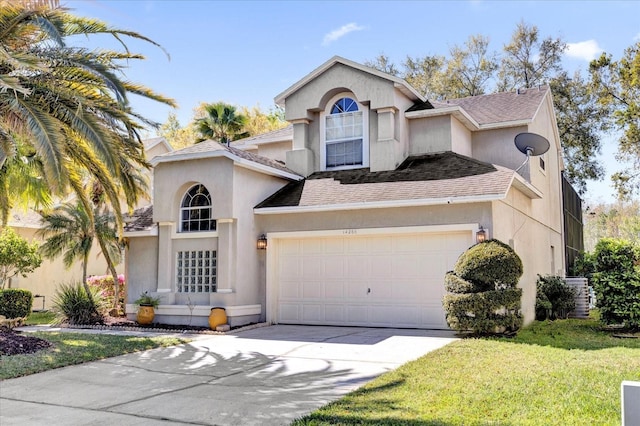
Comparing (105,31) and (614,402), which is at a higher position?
(105,31)

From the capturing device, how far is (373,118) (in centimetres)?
1738

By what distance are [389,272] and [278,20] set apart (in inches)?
391

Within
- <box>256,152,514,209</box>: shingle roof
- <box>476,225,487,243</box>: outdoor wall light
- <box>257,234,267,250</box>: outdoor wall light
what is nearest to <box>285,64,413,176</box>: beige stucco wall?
<box>256,152,514,209</box>: shingle roof

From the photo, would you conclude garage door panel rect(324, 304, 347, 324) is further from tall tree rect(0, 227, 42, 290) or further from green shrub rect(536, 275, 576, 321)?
tall tree rect(0, 227, 42, 290)

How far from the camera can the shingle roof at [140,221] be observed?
16.8 m

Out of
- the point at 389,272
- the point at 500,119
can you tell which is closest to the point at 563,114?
the point at 500,119

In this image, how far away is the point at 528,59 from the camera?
35.0 metres

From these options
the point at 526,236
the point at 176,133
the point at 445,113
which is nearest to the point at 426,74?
the point at 445,113

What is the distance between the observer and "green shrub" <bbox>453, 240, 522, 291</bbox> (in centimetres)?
1222

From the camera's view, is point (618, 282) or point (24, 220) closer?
point (618, 282)

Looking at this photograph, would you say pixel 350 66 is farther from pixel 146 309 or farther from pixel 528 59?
pixel 528 59

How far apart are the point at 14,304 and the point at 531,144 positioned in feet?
54.6

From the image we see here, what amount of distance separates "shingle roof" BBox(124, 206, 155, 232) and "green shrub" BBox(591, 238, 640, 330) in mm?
12403

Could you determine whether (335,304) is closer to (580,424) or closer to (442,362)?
(442,362)
